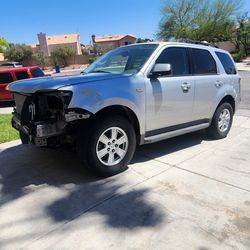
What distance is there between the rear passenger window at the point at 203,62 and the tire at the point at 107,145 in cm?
186

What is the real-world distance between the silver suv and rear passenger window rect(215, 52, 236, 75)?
252 mm

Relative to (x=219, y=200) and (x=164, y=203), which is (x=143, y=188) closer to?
(x=164, y=203)

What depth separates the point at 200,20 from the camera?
45.9 metres

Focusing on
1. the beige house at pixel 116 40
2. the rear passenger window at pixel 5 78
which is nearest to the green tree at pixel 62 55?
the beige house at pixel 116 40

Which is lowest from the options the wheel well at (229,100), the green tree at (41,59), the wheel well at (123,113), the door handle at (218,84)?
the green tree at (41,59)

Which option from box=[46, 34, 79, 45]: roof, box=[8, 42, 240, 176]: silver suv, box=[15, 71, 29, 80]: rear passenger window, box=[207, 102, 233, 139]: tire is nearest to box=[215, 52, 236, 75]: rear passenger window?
box=[8, 42, 240, 176]: silver suv

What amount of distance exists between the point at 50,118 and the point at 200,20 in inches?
1828

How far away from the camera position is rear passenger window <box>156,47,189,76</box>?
15.6 ft

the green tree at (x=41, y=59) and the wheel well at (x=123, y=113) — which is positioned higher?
the wheel well at (x=123, y=113)

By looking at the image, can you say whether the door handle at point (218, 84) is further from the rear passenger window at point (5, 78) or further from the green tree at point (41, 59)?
the green tree at point (41, 59)

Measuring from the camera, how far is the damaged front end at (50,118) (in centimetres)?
370

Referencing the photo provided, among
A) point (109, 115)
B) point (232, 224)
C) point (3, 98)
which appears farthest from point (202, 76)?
point (3, 98)

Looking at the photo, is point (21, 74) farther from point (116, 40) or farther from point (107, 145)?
point (116, 40)

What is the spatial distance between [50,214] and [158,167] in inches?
71.6
